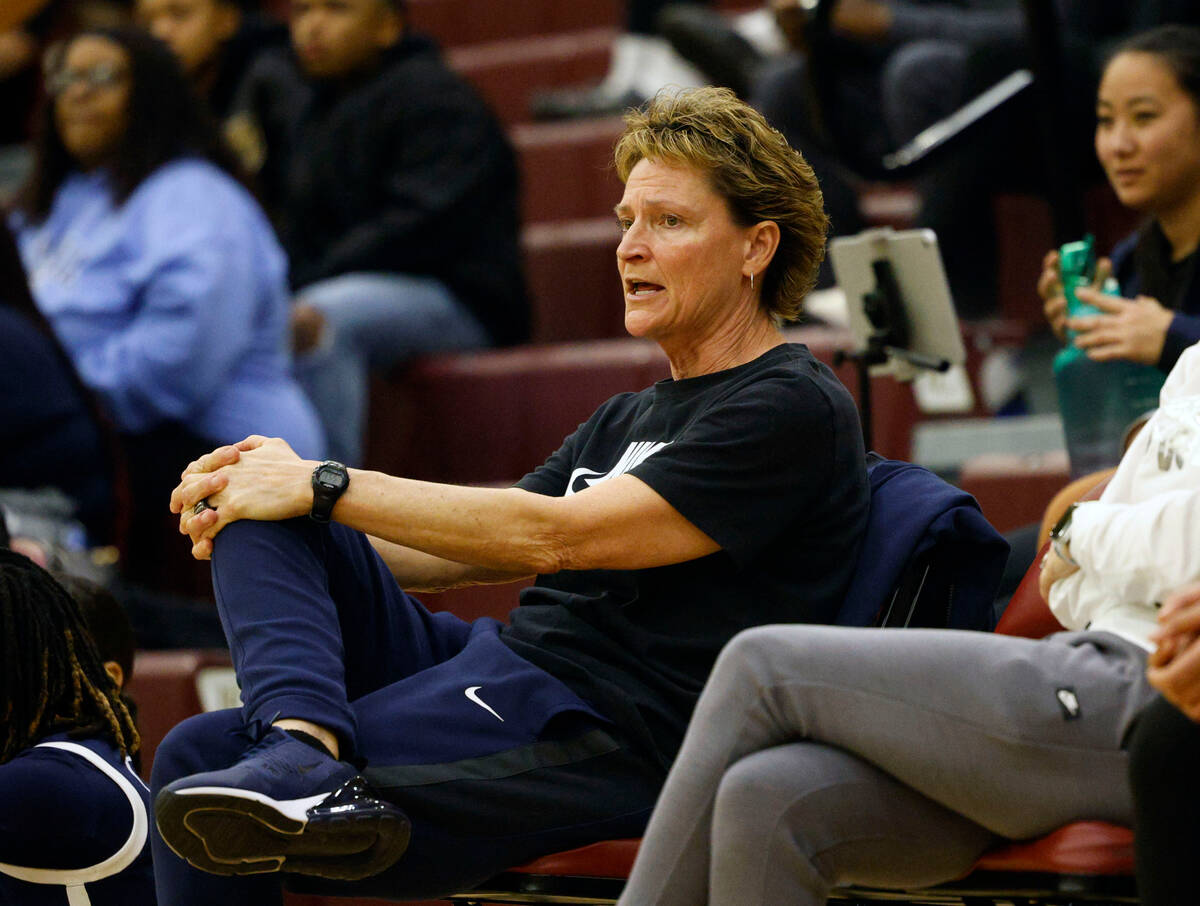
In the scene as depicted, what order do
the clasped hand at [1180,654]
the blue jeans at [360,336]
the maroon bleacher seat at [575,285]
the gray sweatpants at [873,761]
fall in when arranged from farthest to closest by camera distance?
A: the maroon bleacher seat at [575,285] < the blue jeans at [360,336] < the gray sweatpants at [873,761] < the clasped hand at [1180,654]

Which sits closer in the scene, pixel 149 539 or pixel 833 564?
pixel 833 564

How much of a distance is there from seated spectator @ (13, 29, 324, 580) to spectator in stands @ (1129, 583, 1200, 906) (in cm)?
258

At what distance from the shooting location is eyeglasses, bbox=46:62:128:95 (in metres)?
4.08

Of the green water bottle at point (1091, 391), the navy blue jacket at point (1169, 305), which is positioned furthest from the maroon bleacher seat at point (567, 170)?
the green water bottle at point (1091, 391)

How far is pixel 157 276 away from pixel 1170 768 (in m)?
2.87

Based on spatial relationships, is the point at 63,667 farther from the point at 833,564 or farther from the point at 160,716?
the point at 160,716

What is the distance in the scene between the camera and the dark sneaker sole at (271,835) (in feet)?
5.61

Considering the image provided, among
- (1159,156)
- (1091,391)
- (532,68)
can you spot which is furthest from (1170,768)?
(532,68)

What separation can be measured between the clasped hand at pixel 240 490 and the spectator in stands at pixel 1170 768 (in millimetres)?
896

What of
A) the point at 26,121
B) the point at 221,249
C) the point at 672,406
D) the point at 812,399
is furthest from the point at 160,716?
the point at 26,121

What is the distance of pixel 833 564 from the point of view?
202 cm

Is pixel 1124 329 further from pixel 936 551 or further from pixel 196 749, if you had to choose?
pixel 196 749

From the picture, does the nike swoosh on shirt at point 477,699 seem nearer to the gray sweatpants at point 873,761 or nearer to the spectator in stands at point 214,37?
the gray sweatpants at point 873,761

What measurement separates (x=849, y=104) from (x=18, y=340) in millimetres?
1922
